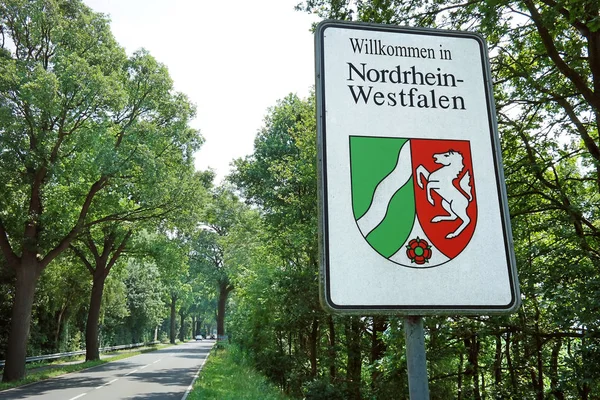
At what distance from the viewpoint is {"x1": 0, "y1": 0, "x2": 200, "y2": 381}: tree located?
15.0 meters

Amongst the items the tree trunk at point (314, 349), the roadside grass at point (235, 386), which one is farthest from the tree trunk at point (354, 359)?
the tree trunk at point (314, 349)

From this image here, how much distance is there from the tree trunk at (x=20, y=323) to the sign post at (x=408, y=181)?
1841 centimetres

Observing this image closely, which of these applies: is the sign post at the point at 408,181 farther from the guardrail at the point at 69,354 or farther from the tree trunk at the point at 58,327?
the tree trunk at the point at 58,327

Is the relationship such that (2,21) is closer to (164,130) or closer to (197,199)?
(164,130)

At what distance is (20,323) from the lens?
15.9 metres

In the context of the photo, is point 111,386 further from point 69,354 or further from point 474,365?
point 69,354

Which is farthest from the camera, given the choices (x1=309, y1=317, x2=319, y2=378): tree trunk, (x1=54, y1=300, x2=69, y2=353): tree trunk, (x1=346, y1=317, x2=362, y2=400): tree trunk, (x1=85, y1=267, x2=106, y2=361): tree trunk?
(x1=54, y1=300, x2=69, y2=353): tree trunk

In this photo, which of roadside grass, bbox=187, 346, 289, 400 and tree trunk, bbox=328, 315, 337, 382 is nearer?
roadside grass, bbox=187, 346, 289, 400

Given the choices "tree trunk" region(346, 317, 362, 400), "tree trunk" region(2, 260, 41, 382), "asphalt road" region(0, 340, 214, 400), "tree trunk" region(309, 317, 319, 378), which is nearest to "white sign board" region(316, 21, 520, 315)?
"tree trunk" region(346, 317, 362, 400)

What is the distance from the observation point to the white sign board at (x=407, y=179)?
1.21m

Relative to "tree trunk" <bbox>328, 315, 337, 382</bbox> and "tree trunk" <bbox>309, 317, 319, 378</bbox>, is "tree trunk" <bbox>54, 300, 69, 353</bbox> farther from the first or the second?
"tree trunk" <bbox>328, 315, 337, 382</bbox>

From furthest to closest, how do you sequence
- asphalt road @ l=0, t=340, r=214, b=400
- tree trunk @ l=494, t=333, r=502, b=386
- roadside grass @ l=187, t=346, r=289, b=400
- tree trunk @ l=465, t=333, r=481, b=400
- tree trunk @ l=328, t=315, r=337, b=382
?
1. asphalt road @ l=0, t=340, r=214, b=400
2. tree trunk @ l=328, t=315, r=337, b=382
3. roadside grass @ l=187, t=346, r=289, b=400
4. tree trunk @ l=465, t=333, r=481, b=400
5. tree trunk @ l=494, t=333, r=502, b=386

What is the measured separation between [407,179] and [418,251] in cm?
21

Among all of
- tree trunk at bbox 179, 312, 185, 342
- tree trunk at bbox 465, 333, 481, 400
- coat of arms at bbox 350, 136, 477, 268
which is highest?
coat of arms at bbox 350, 136, 477, 268
